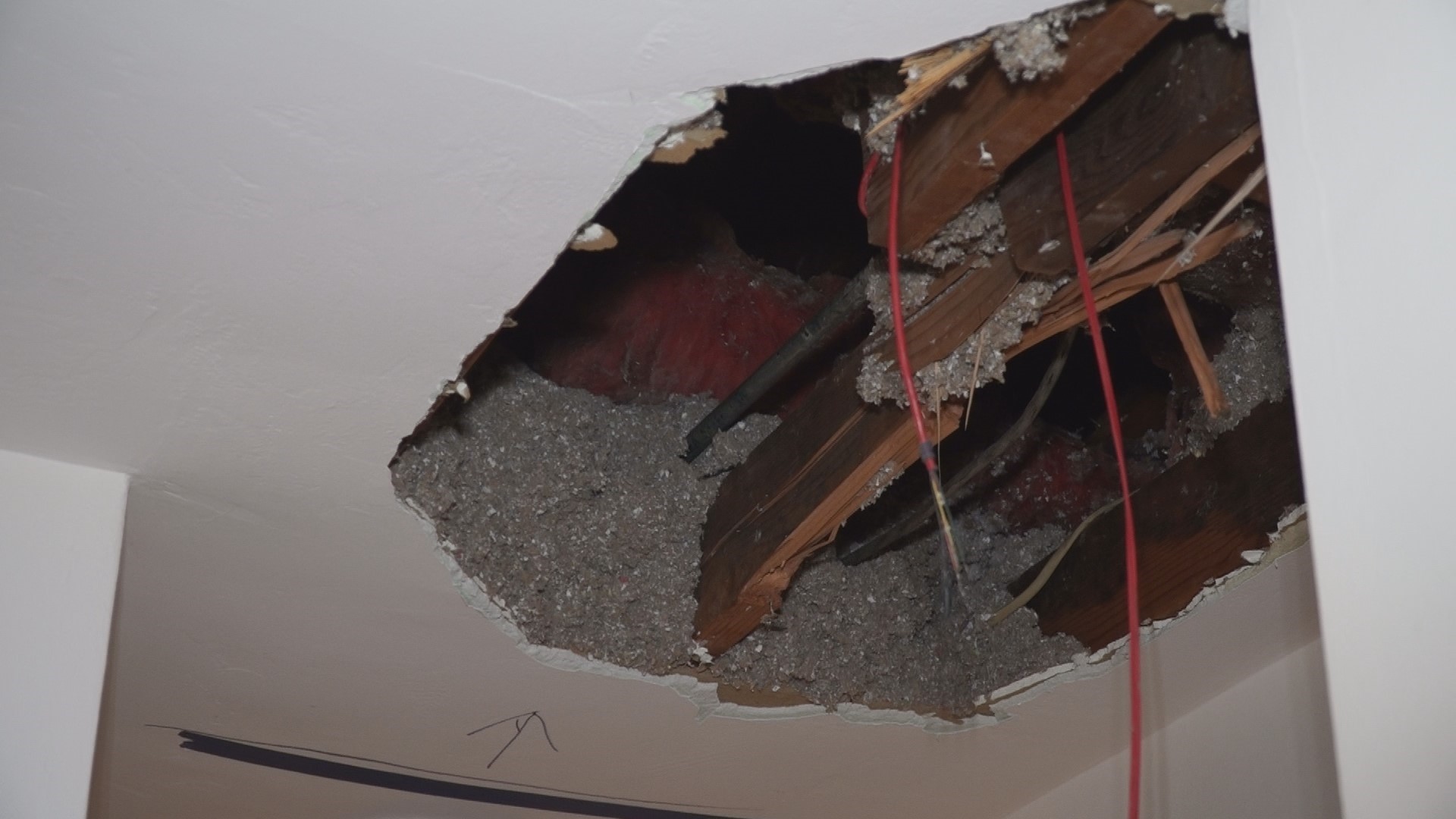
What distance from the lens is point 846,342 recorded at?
1.94 meters

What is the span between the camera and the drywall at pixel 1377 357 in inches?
28.1

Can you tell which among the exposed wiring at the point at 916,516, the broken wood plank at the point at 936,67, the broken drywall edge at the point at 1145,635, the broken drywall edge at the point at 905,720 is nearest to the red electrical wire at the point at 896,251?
the broken wood plank at the point at 936,67

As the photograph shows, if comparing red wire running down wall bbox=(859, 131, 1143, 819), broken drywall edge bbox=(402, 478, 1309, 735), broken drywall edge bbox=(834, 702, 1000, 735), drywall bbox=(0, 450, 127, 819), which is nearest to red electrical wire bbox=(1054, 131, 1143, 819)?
red wire running down wall bbox=(859, 131, 1143, 819)

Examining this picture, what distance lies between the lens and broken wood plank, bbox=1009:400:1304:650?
152 cm

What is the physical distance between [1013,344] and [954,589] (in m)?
0.81

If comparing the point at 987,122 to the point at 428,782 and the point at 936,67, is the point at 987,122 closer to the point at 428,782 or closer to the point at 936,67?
the point at 936,67

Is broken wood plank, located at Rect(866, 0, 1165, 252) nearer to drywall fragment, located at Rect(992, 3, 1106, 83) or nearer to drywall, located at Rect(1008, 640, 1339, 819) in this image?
drywall fragment, located at Rect(992, 3, 1106, 83)

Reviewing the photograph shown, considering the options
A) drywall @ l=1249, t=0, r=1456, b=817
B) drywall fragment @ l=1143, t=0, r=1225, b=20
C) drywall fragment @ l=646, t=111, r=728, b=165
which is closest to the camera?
drywall @ l=1249, t=0, r=1456, b=817

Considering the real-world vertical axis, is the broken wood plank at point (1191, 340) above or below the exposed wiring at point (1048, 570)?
above

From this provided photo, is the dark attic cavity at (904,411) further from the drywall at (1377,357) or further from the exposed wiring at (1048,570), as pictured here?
the drywall at (1377,357)

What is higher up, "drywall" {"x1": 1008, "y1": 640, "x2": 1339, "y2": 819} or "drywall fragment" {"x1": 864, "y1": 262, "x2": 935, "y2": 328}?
"drywall fragment" {"x1": 864, "y1": 262, "x2": 935, "y2": 328}

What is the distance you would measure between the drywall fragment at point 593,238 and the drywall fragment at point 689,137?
101 mm

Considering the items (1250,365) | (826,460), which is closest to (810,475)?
(826,460)

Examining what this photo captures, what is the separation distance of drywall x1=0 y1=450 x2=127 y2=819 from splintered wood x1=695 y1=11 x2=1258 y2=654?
A: 32.0 inches
